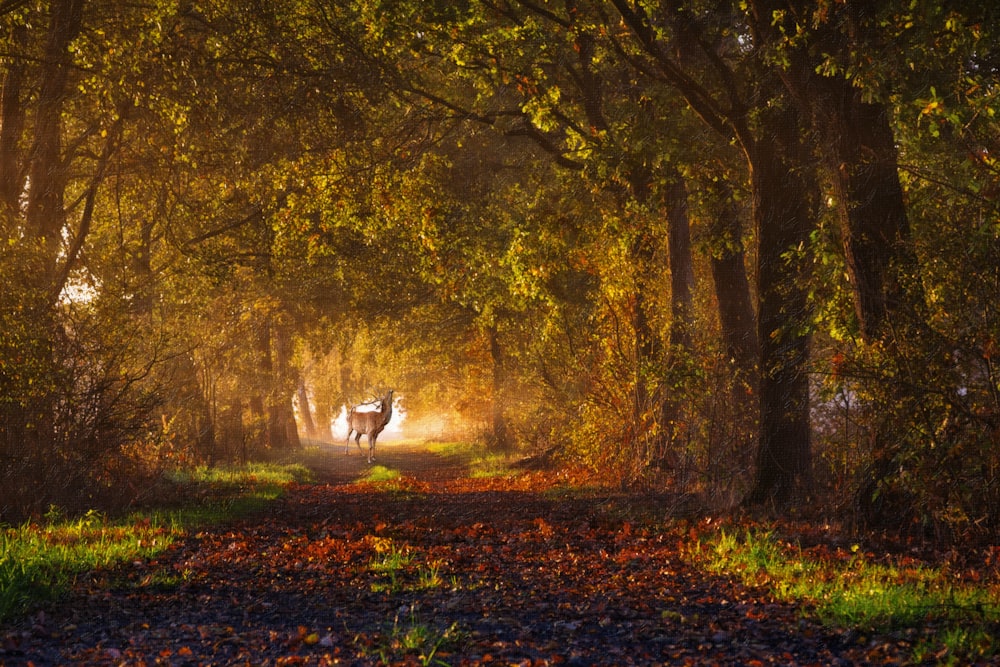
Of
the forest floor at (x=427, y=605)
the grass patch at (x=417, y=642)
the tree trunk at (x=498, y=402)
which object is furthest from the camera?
the tree trunk at (x=498, y=402)

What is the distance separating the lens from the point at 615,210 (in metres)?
17.8

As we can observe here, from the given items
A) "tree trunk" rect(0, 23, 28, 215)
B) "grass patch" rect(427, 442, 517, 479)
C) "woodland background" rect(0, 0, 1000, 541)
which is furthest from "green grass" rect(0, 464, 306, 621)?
"grass patch" rect(427, 442, 517, 479)

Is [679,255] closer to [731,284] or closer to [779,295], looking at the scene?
[731,284]

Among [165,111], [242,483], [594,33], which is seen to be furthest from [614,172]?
[242,483]

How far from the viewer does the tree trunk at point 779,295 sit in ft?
42.2

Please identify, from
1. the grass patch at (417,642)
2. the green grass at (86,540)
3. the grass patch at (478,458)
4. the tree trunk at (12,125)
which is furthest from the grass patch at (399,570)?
the grass patch at (478,458)

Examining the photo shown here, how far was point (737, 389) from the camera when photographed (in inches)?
624

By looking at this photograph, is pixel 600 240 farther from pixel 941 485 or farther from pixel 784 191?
pixel 941 485

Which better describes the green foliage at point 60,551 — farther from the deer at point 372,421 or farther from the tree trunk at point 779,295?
the deer at point 372,421

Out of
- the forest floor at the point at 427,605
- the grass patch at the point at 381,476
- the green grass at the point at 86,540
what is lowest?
the forest floor at the point at 427,605

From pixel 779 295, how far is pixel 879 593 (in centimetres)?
611

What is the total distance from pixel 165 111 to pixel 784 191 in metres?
10.1

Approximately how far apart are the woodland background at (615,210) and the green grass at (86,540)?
1.05 meters

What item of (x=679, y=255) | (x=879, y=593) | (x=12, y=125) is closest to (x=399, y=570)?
(x=879, y=593)
